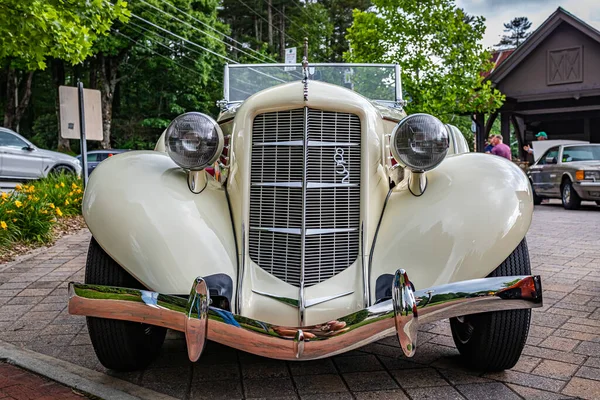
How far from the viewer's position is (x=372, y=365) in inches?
124

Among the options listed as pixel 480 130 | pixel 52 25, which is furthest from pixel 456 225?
pixel 480 130

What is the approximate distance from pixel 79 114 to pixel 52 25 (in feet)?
6.08

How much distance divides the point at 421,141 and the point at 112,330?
72.8 inches

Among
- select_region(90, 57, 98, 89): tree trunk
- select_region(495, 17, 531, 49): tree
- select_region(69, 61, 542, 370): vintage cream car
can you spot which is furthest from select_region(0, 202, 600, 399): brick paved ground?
select_region(495, 17, 531, 49): tree

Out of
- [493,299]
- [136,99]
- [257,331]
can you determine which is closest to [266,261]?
[257,331]

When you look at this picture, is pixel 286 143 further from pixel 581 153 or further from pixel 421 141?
pixel 581 153

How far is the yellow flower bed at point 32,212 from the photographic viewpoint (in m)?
7.02

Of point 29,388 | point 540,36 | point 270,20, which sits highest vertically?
point 270,20

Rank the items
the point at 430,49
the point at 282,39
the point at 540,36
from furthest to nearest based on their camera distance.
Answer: the point at 282,39
the point at 540,36
the point at 430,49

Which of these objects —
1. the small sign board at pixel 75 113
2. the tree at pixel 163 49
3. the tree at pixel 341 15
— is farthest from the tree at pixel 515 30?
the small sign board at pixel 75 113

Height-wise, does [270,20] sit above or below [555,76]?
above

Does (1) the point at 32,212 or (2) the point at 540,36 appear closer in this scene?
(1) the point at 32,212

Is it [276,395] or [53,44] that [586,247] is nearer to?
[276,395]

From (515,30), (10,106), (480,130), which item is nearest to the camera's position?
(480,130)
